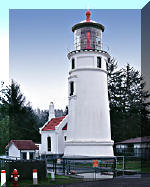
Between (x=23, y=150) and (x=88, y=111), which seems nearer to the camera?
(x=88, y=111)

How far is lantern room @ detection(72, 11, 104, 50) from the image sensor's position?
69.6 ft

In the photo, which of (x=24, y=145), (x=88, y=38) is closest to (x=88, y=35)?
(x=88, y=38)

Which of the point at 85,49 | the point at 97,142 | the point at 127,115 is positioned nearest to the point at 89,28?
the point at 85,49

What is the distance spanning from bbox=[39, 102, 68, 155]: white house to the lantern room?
8.20 m

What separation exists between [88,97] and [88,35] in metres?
4.74

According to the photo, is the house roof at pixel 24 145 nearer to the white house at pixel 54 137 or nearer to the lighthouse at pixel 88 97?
the white house at pixel 54 137

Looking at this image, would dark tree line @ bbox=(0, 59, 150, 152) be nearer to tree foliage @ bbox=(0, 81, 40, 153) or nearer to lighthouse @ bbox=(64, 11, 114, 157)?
tree foliage @ bbox=(0, 81, 40, 153)

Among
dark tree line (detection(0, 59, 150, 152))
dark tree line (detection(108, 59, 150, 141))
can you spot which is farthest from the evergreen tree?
dark tree line (detection(108, 59, 150, 141))

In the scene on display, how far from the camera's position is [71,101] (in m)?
21.4

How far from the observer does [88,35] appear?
21.3 meters

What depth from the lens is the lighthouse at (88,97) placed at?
795 inches

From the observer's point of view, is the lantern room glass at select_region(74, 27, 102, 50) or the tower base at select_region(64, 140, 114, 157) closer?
the tower base at select_region(64, 140, 114, 157)

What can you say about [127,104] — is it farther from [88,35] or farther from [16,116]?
[88,35]

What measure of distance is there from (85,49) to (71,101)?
409 cm
